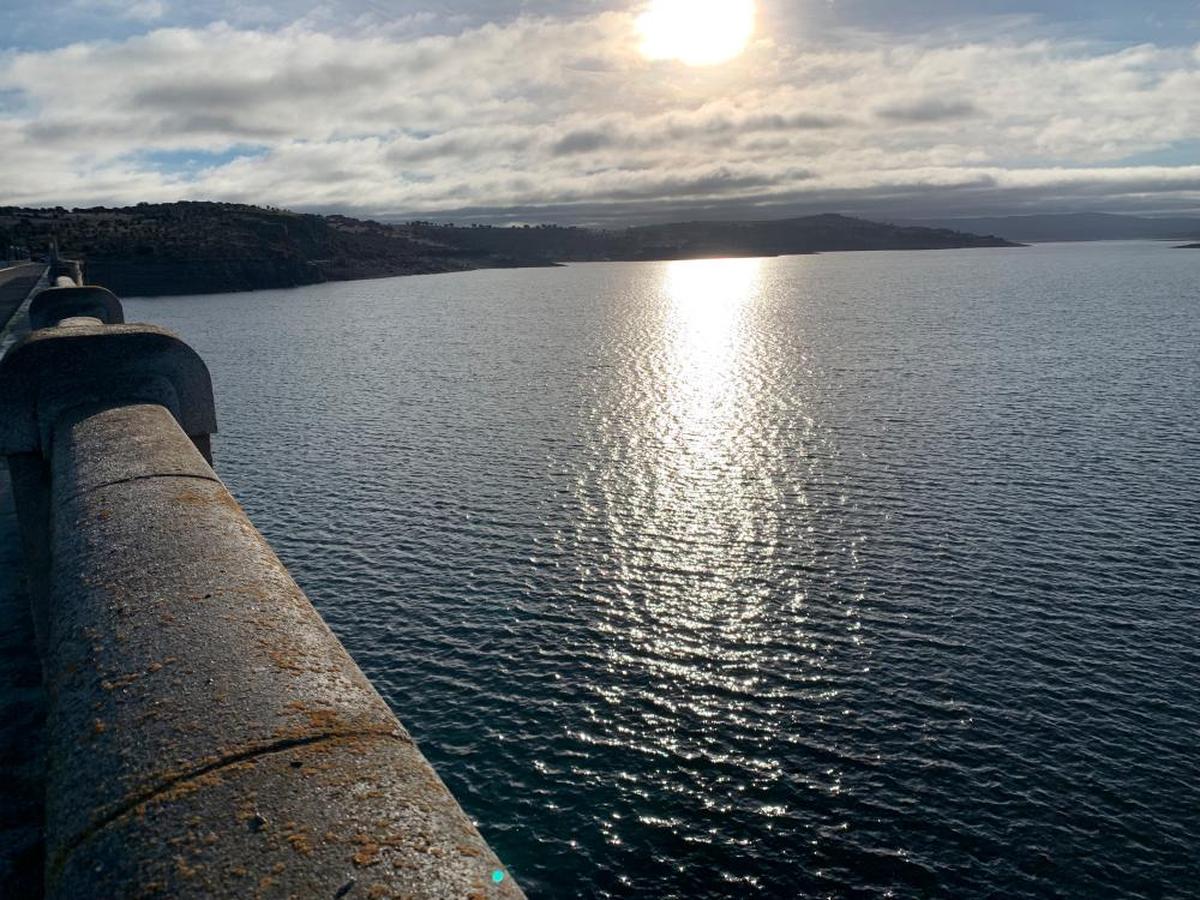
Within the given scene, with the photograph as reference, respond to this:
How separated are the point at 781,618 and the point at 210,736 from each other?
103 ft

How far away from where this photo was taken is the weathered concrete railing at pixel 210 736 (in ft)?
17.2

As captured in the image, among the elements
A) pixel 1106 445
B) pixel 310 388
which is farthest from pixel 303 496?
pixel 1106 445

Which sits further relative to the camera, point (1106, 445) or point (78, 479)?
point (1106, 445)

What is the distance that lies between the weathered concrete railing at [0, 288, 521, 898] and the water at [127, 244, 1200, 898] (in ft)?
54.5

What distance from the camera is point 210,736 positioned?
244 inches

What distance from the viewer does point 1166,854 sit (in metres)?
22.2

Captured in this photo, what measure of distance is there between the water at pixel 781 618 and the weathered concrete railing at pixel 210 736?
54.5 ft

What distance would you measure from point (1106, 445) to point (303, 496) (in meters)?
54.7

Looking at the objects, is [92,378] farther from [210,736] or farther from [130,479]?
[210,736]

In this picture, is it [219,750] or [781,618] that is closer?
[219,750]

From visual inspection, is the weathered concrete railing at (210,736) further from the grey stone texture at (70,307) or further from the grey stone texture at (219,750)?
the grey stone texture at (70,307)

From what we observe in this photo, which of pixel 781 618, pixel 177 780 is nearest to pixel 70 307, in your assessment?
pixel 781 618

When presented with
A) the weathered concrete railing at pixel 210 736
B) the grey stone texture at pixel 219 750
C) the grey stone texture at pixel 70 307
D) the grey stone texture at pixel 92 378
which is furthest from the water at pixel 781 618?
the grey stone texture at pixel 219 750

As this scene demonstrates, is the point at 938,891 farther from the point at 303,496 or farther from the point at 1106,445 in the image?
the point at 1106,445
